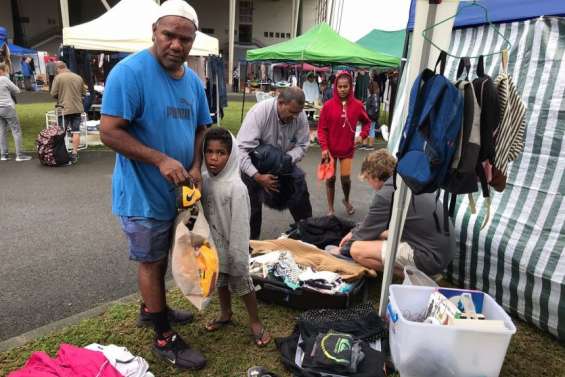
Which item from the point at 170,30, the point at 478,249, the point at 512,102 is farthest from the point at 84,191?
the point at 512,102

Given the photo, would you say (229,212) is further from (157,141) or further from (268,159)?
(268,159)

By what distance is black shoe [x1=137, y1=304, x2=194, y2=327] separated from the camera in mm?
2922

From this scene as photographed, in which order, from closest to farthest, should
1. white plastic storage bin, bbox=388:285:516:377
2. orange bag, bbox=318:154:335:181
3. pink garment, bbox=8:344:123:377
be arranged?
pink garment, bbox=8:344:123:377 → white plastic storage bin, bbox=388:285:516:377 → orange bag, bbox=318:154:335:181

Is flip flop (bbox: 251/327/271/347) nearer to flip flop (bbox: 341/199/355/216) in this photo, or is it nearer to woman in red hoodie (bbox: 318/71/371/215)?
woman in red hoodie (bbox: 318/71/371/215)

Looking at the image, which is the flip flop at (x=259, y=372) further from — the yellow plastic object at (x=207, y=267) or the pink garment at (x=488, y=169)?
the pink garment at (x=488, y=169)

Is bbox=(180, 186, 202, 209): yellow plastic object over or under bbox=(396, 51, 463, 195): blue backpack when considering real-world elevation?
under

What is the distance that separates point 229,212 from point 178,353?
94 cm

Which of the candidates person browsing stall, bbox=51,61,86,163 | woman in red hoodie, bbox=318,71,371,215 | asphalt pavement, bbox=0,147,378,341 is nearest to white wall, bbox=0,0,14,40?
person browsing stall, bbox=51,61,86,163

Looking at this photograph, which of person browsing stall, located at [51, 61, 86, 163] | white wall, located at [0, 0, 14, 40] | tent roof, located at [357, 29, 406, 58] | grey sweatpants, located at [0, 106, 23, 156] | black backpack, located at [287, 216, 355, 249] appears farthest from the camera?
white wall, located at [0, 0, 14, 40]

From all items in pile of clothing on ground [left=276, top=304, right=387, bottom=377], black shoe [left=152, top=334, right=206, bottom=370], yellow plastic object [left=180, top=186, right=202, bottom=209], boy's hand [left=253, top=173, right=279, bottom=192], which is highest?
yellow plastic object [left=180, top=186, right=202, bottom=209]

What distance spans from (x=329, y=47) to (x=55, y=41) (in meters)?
35.8

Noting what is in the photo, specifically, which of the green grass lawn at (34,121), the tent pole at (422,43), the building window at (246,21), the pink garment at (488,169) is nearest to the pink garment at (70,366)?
the tent pole at (422,43)

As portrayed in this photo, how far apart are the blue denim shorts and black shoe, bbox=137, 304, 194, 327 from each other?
2.55 feet

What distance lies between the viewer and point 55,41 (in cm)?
3666
